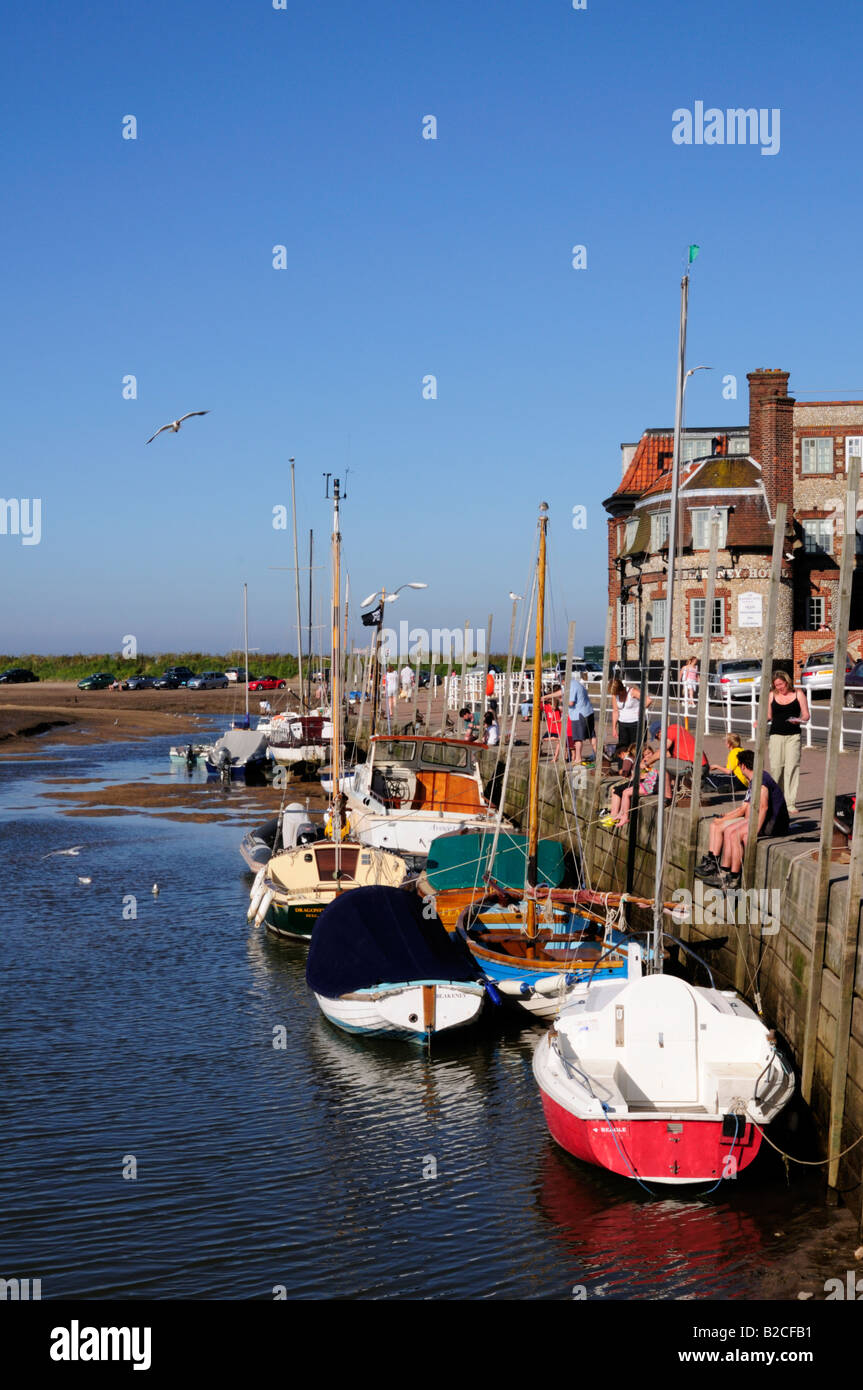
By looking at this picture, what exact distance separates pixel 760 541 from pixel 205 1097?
41780 mm

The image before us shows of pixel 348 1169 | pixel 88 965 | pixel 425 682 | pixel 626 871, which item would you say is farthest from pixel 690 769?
pixel 425 682

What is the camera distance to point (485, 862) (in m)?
20.9

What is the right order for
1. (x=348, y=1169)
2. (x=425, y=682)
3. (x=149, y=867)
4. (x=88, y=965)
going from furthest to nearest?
(x=425, y=682) < (x=149, y=867) < (x=88, y=965) < (x=348, y=1169)

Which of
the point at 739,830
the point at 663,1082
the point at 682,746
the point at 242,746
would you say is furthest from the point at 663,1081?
the point at 242,746

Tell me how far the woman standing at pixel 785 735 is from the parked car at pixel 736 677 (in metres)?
18.9

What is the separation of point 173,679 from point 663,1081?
111 metres

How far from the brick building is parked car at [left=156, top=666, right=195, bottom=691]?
6815 centimetres

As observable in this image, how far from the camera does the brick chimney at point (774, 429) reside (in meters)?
53.1

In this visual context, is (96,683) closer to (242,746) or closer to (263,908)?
(242,746)

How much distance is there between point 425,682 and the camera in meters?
94.6

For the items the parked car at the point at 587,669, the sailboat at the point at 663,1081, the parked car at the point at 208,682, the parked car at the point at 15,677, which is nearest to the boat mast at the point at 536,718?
the sailboat at the point at 663,1081

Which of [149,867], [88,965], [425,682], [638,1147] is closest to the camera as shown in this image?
[638,1147]

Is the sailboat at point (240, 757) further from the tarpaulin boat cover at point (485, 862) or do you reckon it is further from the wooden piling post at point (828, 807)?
the wooden piling post at point (828, 807)

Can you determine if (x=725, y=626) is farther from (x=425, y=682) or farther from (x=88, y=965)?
(x=425, y=682)
